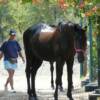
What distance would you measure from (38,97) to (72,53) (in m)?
1.88

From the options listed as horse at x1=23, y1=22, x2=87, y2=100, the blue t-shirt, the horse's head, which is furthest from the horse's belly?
the blue t-shirt

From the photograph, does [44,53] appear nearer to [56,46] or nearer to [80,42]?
[56,46]

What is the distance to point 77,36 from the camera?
1214 centimetres

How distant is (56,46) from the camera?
12641 mm

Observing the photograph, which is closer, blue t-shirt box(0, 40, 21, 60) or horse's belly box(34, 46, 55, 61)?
horse's belly box(34, 46, 55, 61)

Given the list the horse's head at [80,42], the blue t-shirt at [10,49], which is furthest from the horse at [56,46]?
the blue t-shirt at [10,49]

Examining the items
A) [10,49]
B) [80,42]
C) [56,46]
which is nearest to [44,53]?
[56,46]

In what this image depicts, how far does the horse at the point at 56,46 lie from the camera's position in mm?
12148

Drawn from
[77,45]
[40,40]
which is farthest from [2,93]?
[77,45]

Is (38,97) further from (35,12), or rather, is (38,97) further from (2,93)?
(35,12)

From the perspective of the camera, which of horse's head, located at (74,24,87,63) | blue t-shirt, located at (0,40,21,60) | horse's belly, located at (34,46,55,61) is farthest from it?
blue t-shirt, located at (0,40,21,60)

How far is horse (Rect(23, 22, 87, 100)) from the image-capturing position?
12148 mm

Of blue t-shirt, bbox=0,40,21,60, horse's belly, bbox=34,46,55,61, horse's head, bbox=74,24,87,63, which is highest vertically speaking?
horse's head, bbox=74,24,87,63

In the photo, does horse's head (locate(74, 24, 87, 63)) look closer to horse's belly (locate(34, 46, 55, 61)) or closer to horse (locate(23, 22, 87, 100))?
horse (locate(23, 22, 87, 100))
